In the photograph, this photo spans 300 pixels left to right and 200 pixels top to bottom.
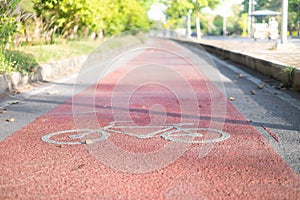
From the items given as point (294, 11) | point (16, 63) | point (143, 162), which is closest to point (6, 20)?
point (16, 63)

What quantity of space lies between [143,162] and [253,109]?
4.01m

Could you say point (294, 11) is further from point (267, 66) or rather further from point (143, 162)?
point (143, 162)

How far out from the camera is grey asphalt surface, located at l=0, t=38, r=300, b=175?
19.8ft

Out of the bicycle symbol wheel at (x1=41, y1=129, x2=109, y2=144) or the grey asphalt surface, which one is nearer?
the grey asphalt surface

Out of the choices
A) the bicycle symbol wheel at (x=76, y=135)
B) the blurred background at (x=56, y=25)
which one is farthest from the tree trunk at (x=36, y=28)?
the bicycle symbol wheel at (x=76, y=135)

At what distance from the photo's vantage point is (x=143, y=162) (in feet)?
16.9

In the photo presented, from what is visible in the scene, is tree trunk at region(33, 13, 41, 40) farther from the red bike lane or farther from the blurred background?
the red bike lane

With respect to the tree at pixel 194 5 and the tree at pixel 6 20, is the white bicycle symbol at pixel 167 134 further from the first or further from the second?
the tree at pixel 194 5

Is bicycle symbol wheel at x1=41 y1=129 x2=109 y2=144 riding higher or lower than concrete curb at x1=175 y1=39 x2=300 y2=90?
higher

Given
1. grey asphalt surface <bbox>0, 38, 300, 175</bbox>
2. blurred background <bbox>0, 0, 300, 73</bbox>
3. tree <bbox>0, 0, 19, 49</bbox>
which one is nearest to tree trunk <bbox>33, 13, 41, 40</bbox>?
blurred background <bbox>0, 0, 300, 73</bbox>

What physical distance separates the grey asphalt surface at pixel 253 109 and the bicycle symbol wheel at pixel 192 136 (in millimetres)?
566

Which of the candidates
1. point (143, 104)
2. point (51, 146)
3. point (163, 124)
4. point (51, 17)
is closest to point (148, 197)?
point (51, 146)

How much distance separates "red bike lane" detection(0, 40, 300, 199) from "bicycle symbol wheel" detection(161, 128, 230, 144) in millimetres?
74

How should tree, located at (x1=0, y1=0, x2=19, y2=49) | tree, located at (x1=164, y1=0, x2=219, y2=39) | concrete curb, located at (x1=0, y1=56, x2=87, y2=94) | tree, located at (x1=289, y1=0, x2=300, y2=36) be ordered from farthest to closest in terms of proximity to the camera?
tree, located at (x1=164, y1=0, x2=219, y2=39) < tree, located at (x1=289, y1=0, x2=300, y2=36) < tree, located at (x1=0, y1=0, x2=19, y2=49) < concrete curb, located at (x1=0, y1=56, x2=87, y2=94)
